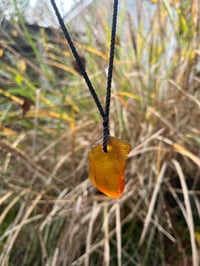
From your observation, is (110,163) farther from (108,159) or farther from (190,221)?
(190,221)

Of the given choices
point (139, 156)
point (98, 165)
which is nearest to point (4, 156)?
point (139, 156)

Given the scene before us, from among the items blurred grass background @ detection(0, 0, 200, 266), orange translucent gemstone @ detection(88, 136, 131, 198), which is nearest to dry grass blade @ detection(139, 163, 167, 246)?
blurred grass background @ detection(0, 0, 200, 266)

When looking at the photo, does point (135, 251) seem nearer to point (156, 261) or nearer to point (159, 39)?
point (156, 261)

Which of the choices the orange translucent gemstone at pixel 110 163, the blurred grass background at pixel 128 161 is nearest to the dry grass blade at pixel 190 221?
the blurred grass background at pixel 128 161

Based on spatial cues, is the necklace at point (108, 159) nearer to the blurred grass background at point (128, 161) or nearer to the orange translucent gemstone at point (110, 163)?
the orange translucent gemstone at point (110, 163)

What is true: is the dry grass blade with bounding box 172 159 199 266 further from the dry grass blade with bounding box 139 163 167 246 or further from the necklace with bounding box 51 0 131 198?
the necklace with bounding box 51 0 131 198

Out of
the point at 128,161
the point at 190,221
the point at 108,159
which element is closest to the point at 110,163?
the point at 108,159
